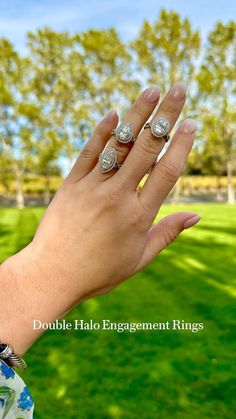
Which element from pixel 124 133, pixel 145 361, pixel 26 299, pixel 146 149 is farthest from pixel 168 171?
pixel 145 361

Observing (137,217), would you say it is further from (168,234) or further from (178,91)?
(178,91)

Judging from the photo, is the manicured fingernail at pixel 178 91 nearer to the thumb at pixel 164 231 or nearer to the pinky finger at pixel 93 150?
the pinky finger at pixel 93 150

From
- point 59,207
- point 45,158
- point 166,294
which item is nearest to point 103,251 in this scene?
point 59,207

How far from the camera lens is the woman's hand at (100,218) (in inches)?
66.5

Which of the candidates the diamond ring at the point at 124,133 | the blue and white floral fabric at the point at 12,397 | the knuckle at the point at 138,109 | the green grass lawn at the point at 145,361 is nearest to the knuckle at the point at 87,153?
the diamond ring at the point at 124,133

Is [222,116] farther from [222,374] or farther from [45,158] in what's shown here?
[222,374]

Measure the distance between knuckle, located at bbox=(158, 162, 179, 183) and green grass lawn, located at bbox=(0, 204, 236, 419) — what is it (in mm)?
2738

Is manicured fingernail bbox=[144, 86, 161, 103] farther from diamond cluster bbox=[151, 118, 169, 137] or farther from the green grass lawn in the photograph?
the green grass lawn

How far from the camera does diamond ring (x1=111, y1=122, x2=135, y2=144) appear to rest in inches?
71.1

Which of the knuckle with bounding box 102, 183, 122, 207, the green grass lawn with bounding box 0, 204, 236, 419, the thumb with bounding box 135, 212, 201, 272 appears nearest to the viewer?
the knuckle with bounding box 102, 183, 122, 207

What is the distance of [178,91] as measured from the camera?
5.89 ft

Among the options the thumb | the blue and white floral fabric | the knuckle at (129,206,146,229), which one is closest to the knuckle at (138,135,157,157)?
the knuckle at (129,206,146,229)

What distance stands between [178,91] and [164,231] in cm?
59

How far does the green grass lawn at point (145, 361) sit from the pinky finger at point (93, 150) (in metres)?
2.76
